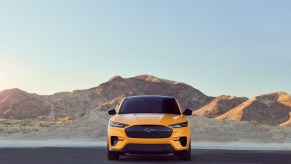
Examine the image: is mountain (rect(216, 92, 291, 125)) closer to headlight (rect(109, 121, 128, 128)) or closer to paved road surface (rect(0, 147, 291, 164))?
paved road surface (rect(0, 147, 291, 164))

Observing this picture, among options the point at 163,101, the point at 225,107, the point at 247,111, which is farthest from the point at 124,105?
the point at 225,107

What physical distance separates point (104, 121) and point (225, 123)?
13.2 metres

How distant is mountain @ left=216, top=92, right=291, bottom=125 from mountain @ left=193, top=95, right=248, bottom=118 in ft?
13.9

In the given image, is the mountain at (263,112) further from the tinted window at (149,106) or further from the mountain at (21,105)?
the tinted window at (149,106)

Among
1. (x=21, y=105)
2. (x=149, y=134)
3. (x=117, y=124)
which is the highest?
(x=21, y=105)

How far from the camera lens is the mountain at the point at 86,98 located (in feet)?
452

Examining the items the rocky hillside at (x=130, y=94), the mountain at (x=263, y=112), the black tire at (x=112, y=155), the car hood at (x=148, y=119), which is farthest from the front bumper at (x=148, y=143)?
the rocky hillside at (x=130, y=94)

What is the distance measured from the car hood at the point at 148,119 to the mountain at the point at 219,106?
108577mm

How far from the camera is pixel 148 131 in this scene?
15.8 meters

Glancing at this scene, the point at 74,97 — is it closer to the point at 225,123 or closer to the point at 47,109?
the point at 47,109

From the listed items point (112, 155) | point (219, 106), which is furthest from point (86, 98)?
point (112, 155)

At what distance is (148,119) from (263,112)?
110513 mm

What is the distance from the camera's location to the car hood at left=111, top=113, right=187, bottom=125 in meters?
16.0

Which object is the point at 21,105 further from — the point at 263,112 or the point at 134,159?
the point at 134,159
